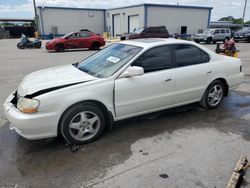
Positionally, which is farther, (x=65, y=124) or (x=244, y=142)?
(x=244, y=142)

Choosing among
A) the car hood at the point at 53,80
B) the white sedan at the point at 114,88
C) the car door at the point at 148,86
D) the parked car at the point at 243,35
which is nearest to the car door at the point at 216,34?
the parked car at the point at 243,35

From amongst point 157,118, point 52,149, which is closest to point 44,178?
point 52,149

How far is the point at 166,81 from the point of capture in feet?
12.1

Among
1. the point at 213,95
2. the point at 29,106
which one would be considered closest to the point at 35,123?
the point at 29,106

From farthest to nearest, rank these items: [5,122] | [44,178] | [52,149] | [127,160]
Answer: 1. [5,122]
2. [52,149]
3. [127,160]
4. [44,178]

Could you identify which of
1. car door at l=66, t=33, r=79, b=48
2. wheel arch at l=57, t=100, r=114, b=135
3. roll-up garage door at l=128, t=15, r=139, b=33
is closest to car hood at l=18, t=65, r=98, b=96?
wheel arch at l=57, t=100, r=114, b=135

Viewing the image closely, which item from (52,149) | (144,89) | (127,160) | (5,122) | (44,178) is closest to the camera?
(44,178)

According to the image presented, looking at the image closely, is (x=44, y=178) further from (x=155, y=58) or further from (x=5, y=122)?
(x=155, y=58)

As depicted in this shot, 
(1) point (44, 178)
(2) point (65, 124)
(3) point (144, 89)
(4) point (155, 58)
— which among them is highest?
(4) point (155, 58)

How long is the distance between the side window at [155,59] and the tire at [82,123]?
1.03m

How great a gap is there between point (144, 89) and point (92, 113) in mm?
944

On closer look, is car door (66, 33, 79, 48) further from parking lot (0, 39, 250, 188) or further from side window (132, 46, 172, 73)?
side window (132, 46, 172, 73)

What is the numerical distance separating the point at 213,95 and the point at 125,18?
30.1m

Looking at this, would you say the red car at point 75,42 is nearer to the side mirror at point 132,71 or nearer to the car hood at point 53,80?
the car hood at point 53,80
